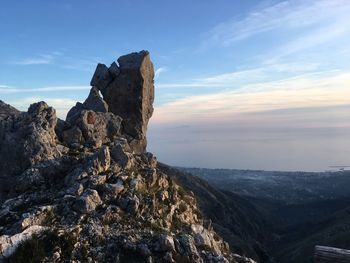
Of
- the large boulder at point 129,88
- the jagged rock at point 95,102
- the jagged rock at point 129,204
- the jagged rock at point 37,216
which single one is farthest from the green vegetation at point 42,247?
the large boulder at point 129,88

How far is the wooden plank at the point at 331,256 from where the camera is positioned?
20.0ft

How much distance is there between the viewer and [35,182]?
25.7 metres

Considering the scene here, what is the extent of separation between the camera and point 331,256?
6.18 meters

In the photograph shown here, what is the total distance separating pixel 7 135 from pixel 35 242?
11.3 metres

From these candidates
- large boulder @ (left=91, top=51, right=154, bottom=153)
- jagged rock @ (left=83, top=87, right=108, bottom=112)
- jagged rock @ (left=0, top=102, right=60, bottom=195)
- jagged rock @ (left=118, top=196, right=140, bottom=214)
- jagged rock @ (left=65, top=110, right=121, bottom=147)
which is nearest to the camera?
jagged rock @ (left=118, top=196, right=140, bottom=214)

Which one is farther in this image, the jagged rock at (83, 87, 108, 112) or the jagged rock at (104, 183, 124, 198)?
the jagged rock at (83, 87, 108, 112)

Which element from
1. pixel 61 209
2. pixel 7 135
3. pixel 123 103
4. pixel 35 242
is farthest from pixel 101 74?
pixel 35 242

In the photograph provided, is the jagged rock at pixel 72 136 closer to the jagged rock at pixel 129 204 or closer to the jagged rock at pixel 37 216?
the jagged rock at pixel 129 204

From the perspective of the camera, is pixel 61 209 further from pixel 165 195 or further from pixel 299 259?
pixel 299 259

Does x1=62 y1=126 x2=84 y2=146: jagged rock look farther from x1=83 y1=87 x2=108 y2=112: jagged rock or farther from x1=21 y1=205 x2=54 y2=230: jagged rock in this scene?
x1=21 y1=205 x2=54 y2=230: jagged rock

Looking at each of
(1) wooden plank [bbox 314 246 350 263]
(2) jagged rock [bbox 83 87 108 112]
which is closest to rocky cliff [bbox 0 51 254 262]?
(2) jagged rock [bbox 83 87 108 112]

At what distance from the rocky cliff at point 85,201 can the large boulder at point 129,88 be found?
7441 mm

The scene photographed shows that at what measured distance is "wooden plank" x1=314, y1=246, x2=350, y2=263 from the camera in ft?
20.0

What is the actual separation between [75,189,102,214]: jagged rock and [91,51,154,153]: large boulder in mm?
20099
